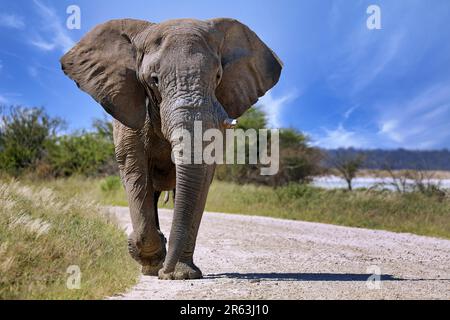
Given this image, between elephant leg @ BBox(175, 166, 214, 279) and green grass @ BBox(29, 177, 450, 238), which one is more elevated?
green grass @ BBox(29, 177, 450, 238)

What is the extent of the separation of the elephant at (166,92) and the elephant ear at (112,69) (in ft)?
0.04

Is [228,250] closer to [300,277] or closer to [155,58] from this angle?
[300,277]

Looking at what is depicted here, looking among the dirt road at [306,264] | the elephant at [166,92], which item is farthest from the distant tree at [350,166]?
the elephant at [166,92]

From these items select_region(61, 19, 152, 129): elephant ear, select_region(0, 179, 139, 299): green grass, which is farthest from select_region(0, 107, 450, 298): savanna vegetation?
select_region(61, 19, 152, 129): elephant ear

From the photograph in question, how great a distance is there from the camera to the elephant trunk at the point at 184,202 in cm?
731

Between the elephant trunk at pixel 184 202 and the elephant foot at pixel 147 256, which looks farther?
the elephant foot at pixel 147 256

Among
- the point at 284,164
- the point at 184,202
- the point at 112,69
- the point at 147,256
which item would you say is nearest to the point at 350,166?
the point at 284,164

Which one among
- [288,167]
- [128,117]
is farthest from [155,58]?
[288,167]

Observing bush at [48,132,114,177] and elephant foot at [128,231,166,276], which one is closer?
elephant foot at [128,231,166,276]

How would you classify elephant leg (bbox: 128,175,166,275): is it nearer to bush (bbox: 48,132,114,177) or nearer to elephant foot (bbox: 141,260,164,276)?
elephant foot (bbox: 141,260,164,276)

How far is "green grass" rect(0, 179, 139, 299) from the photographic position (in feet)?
22.3

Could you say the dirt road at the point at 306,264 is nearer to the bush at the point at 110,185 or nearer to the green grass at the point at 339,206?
the green grass at the point at 339,206

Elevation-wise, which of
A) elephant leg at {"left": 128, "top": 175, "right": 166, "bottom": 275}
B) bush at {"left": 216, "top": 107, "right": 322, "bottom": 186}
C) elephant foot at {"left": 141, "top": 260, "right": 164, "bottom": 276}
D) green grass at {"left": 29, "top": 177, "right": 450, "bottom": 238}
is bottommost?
elephant foot at {"left": 141, "top": 260, "right": 164, "bottom": 276}

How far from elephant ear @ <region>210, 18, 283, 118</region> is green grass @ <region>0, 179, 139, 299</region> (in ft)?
9.39
